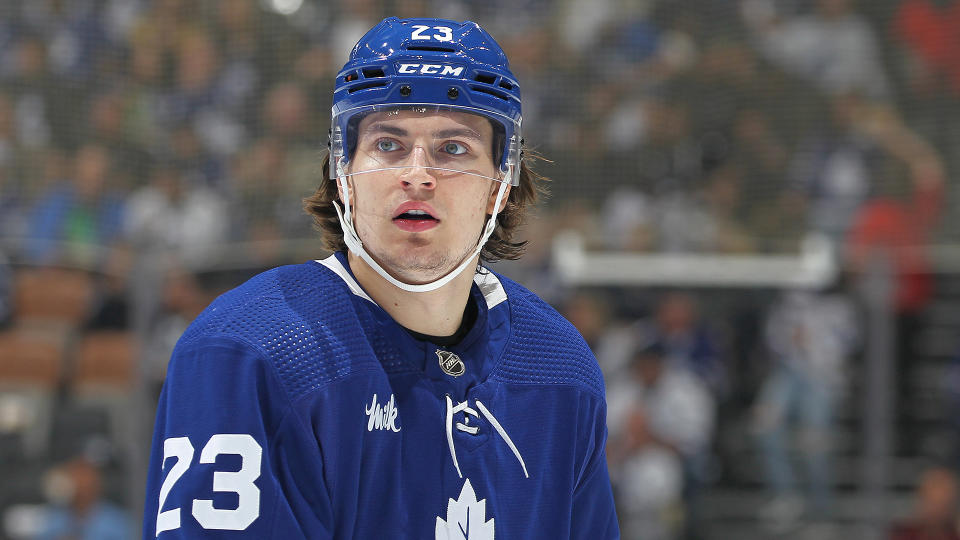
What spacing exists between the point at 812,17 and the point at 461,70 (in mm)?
5588

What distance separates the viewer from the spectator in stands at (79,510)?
521 centimetres

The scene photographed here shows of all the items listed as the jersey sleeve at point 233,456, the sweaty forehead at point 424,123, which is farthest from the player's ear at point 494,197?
the jersey sleeve at point 233,456

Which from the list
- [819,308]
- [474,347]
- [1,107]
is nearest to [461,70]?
[474,347]

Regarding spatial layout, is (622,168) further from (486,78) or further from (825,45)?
(486,78)

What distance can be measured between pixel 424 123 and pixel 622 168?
4812mm

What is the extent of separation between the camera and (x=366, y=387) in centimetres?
178

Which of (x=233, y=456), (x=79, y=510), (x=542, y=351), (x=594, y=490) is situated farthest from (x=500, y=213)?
(x=79, y=510)

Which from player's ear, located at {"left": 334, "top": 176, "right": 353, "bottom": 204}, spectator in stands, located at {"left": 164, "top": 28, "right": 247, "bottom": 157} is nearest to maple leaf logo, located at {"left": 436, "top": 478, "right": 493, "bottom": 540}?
player's ear, located at {"left": 334, "top": 176, "right": 353, "bottom": 204}

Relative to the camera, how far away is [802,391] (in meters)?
5.71

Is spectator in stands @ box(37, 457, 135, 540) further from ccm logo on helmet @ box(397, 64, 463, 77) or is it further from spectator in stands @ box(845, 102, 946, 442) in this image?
ccm logo on helmet @ box(397, 64, 463, 77)

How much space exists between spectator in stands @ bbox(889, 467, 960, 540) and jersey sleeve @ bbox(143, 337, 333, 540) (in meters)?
4.32

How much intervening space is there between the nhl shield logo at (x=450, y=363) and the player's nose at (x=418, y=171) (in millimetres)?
265

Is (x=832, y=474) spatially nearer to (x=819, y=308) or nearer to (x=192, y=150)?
(x=819, y=308)

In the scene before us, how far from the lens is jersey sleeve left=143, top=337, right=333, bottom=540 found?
1634 mm
